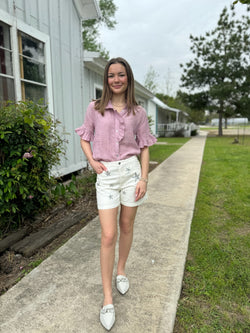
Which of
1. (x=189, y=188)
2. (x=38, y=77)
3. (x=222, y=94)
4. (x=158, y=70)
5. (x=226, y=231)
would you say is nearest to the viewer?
(x=226, y=231)

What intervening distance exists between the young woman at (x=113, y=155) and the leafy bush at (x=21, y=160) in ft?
3.64

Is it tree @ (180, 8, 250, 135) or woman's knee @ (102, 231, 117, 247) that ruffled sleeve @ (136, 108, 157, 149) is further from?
tree @ (180, 8, 250, 135)

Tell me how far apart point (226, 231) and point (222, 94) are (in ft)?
63.6

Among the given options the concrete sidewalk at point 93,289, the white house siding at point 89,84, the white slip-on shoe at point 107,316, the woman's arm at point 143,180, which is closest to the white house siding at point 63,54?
the white house siding at point 89,84

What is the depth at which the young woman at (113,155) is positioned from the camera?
167 cm

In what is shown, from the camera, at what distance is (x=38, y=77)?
4.22 metres

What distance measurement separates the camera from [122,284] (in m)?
1.91

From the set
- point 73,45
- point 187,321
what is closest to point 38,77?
point 73,45

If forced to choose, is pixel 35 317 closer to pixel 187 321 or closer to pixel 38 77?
pixel 187 321

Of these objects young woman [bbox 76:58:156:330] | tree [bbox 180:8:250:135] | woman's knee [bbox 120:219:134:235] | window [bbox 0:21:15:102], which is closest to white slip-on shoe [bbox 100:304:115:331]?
young woman [bbox 76:58:156:330]

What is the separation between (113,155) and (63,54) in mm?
4022

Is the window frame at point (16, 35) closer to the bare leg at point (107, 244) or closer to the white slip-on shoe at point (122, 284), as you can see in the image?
the bare leg at point (107, 244)

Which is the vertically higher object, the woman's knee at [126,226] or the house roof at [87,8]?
the house roof at [87,8]

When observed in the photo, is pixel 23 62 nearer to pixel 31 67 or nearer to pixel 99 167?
pixel 31 67
